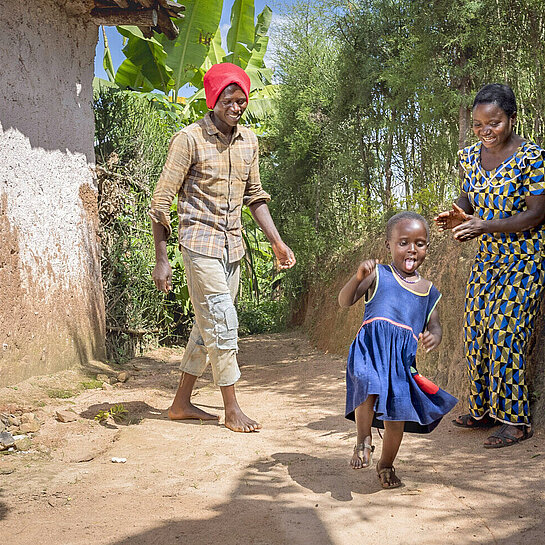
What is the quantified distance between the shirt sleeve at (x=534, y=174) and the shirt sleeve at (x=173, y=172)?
205cm

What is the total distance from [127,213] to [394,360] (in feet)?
16.9

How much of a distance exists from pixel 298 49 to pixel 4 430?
720 centimetres

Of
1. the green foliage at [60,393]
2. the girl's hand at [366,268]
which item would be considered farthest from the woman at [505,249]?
the green foliage at [60,393]

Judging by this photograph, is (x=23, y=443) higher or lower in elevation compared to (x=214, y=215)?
lower

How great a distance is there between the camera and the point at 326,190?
8.84m

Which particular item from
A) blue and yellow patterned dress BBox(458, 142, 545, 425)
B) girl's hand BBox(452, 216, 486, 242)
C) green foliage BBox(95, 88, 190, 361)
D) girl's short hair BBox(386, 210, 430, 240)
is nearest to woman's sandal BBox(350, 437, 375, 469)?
girl's short hair BBox(386, 210, 430, 240)

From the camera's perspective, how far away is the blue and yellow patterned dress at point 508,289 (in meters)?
3.73

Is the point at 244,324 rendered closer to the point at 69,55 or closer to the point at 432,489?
the point at 69,55

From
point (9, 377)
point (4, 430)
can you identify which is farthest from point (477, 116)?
point (9, 377)

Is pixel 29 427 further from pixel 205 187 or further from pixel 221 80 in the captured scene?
pixel 221 80

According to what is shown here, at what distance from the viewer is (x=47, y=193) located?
577 centimetres

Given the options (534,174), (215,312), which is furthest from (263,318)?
(534,174)

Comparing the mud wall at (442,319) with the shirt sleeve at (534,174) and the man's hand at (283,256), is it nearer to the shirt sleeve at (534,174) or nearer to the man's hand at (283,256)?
the shirt sleeve at (534,174)

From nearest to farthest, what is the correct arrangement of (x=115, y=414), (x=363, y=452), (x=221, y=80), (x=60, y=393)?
(x=363, y=452)
(x=221, y=80)
(x=115, y=414)
(x=60, y=393)
